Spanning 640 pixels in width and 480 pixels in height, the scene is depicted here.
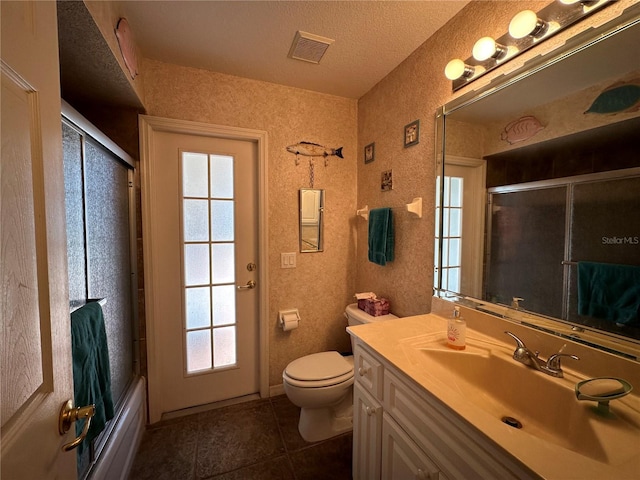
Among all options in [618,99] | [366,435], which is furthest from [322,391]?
[618,99]

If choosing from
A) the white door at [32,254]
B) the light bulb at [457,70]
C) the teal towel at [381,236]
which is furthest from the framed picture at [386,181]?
the white door at [32,254]

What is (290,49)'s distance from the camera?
1.54 metres

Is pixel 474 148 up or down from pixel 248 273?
up

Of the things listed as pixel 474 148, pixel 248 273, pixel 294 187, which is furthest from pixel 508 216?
pixel 248 273

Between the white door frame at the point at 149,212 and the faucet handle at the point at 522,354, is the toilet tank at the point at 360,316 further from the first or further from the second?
the faucet handle at the point at 522,354

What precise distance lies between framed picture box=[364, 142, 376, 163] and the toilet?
3.79 ft

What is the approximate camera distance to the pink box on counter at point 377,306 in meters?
1.73

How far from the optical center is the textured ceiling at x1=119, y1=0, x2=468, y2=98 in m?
1.25

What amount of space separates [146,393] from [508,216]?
7.71 feet

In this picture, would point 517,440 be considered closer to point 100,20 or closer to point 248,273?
point 248,273

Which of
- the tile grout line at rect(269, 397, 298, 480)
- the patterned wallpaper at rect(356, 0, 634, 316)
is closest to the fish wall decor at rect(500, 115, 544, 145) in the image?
the patterned wallpaper at rect(356, 0, 634, 316)

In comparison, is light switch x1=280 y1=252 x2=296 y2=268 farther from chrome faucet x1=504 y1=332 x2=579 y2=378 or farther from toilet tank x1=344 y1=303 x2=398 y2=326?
chrome faucet x1=504 y1=332 x2=579 y2=378

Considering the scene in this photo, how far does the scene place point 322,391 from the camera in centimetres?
151

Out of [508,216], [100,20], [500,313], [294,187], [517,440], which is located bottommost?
[517,440]
